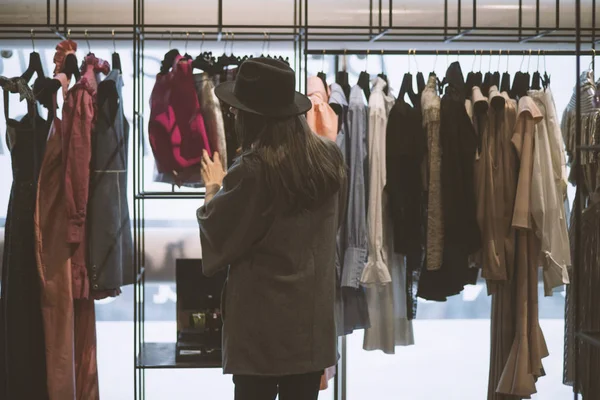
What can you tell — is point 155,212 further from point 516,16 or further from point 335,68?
point 516,16

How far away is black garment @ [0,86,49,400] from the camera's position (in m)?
3.35

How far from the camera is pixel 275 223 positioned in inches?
91.4

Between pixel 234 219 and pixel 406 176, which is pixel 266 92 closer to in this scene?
pixel 234 219

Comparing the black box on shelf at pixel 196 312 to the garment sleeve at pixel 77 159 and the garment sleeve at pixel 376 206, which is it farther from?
the garment sleeve at pixel 376 206

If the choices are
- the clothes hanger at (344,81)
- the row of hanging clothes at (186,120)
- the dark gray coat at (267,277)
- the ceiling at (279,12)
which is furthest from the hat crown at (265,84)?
the ceiling at (279,12)

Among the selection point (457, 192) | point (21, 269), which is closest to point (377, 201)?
point (457, 192)

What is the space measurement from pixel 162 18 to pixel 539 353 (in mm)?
2479

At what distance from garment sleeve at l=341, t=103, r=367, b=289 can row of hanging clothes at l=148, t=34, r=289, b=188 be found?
495mm

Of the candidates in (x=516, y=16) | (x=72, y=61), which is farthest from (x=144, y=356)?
(x=516, y=16)

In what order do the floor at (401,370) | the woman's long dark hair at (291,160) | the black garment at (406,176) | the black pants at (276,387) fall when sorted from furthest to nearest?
1. the floor at (401,370)
2. the black garment at (406,176)
3. the black pants at (276,387)
4. the woman's long dark hair at (291,160)

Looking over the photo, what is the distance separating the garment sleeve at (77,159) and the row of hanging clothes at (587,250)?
1937 millimetres

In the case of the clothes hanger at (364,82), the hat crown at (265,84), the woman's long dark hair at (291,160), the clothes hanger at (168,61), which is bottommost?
the woman's long dark hair at (291,160)

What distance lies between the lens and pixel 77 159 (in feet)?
10.7

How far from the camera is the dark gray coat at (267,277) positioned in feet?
7.59
